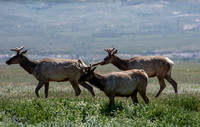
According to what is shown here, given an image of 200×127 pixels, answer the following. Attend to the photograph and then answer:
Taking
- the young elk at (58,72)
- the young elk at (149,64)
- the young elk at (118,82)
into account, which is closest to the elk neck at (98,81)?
the young elk at (118,82)

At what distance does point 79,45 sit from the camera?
628 feet

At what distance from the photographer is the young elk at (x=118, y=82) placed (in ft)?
42.0

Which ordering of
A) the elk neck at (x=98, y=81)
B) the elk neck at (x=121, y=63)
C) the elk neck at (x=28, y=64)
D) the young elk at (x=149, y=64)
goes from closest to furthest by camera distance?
the elk neck at (x=98, y=81)
the elk neck at (x=28, y=64)
the young elk at (x=149, y=64)
the elk neck at (x=121, y=63)

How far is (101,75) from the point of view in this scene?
13070mm

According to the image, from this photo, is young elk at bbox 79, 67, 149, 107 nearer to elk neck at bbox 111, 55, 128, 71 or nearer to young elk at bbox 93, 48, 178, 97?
young elk at bbox 93, 48, 178, 97

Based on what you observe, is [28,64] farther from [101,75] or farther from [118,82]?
[118,82]

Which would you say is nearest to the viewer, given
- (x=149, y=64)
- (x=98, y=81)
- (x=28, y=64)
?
(x=98, y=81)

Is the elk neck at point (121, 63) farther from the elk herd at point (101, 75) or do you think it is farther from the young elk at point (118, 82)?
the young elk at point (118, 82)

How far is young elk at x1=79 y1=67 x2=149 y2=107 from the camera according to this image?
1280cm

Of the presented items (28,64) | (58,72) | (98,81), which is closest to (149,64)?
(58,72)

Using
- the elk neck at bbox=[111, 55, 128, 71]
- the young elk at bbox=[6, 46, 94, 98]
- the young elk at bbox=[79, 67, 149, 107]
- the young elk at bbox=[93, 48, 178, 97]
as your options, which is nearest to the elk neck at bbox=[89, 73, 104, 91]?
the young elk at bbox=[79, 67, 149, 107]

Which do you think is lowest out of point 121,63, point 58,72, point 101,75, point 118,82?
point 58,72

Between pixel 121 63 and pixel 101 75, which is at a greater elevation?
pixel 101 75

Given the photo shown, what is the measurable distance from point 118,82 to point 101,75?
60 centimetres
